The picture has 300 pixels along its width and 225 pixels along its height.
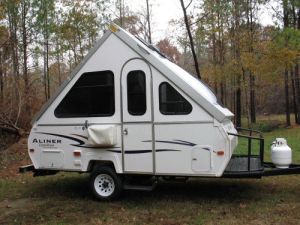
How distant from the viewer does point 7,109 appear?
16188mm

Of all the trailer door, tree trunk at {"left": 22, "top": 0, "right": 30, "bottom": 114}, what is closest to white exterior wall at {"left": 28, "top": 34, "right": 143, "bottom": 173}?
the trailer door

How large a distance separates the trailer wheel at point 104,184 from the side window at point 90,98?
42.2 inches

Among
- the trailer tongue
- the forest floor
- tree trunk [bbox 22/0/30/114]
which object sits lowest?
the forest floor

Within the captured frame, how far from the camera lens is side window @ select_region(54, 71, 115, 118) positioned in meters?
7.50

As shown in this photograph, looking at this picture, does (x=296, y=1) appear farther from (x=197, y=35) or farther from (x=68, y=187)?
(x=68, y=187)

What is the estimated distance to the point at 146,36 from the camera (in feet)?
104

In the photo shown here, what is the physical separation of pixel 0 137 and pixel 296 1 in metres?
13.8

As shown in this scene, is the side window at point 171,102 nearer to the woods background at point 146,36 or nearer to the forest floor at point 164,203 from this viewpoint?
the forest floor at point 164,203

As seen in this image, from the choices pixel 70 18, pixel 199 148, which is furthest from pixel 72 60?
pixel 199 148

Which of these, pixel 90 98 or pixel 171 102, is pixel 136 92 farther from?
pixel 90 98

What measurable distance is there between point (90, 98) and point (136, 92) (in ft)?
3.29

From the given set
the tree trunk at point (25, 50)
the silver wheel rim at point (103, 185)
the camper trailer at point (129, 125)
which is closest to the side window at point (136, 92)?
the camper trailer at point (129, 125)

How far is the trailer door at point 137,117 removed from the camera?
23.2 ft

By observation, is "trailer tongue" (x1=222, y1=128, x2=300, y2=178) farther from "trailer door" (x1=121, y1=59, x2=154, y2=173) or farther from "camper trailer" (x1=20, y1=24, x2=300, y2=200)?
"trailer door" (x1=121, y1=59, x2=154, y2=173)
